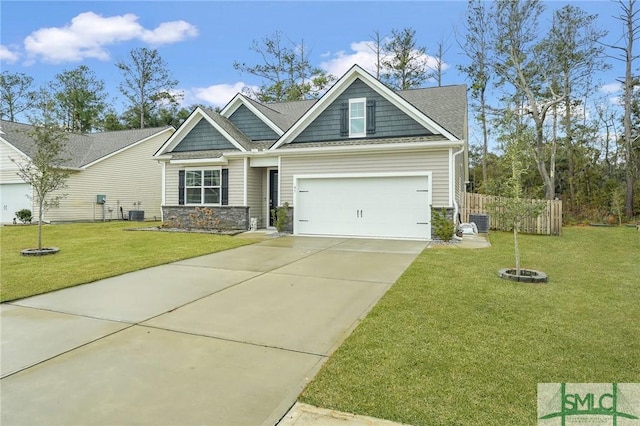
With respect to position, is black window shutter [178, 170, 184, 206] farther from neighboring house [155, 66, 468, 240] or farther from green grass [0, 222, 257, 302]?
green grass [0, 222, 257, 302]

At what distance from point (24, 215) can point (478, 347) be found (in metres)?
22.9

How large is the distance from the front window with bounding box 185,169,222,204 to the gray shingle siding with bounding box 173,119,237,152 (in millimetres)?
1054

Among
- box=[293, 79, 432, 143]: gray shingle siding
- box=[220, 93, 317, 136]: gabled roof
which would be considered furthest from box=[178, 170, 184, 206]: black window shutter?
box=[293, 79, 432, 143]: gray shingle siding

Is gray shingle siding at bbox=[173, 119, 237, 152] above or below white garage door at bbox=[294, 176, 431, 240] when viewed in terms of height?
above

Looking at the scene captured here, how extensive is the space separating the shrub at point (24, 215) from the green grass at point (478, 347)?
68.8 feet

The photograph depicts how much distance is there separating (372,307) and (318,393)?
7.64 ft

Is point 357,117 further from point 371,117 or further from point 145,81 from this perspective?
point 145,81

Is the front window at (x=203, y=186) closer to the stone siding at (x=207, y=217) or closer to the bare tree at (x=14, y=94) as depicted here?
the stone siding at (x=207, y=217)

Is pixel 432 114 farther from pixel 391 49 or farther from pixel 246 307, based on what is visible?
pixel 391 49

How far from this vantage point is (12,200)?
20578 mm

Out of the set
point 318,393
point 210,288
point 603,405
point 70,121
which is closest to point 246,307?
point 210,288

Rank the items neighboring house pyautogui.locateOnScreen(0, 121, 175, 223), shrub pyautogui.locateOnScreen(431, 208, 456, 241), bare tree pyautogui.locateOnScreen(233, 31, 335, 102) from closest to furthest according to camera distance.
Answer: shrub pyautogui.locateOnScreen(431, 208, 456, 241) < neighboring house pyautogui.locateOnScreen(0, 121, 175, 223) < bare tree pyautogui.locateOnScreen(233, 31, 335, 102)

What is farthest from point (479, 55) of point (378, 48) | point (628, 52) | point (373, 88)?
point (373, 88)

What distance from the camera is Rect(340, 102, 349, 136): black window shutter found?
1346 cm
